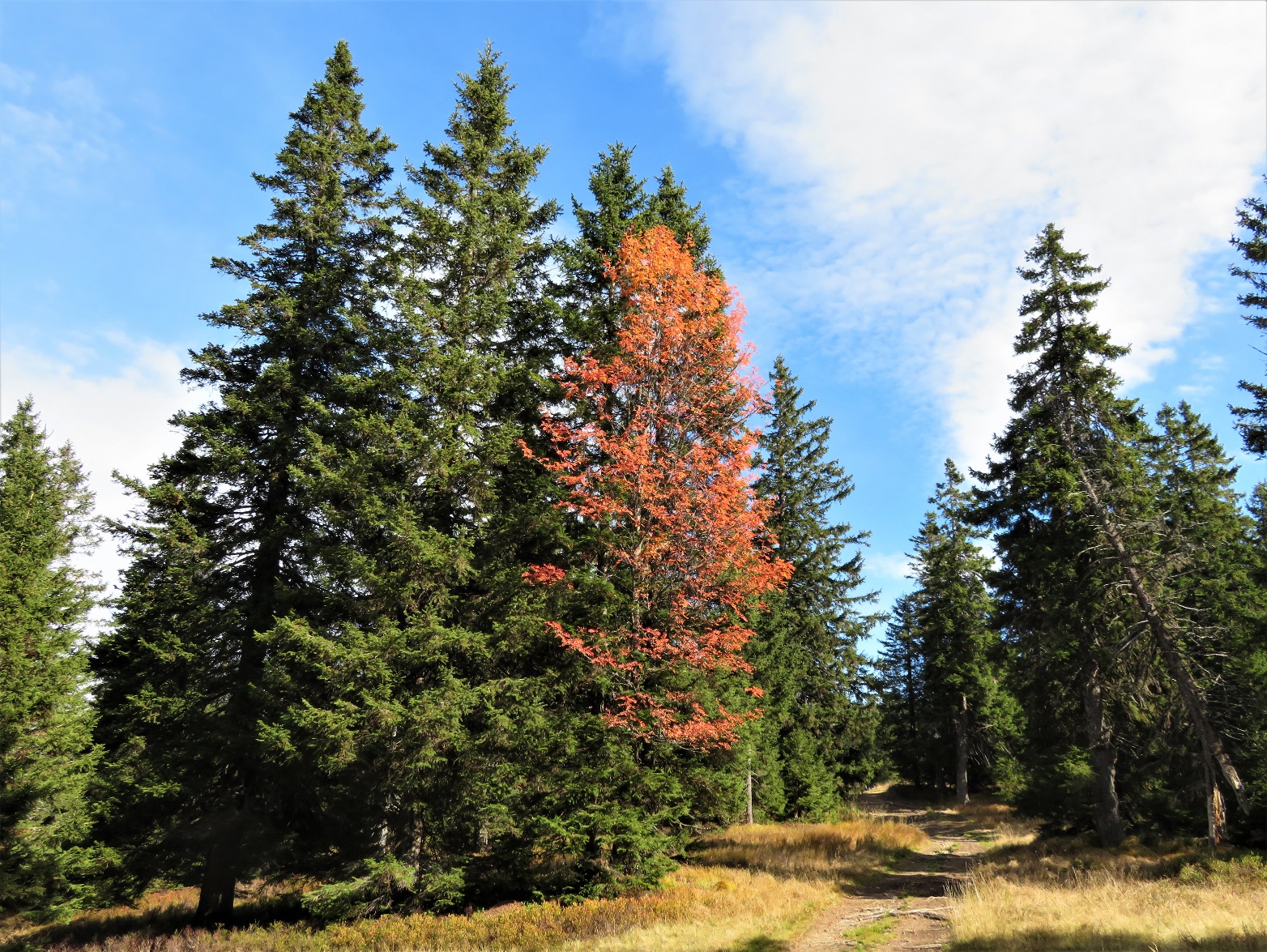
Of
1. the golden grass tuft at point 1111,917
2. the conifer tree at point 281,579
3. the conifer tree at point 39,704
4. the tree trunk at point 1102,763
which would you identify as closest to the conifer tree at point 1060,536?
the tree trunk at point 1102,763

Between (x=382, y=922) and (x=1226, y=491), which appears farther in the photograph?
(x=1226, y=491)

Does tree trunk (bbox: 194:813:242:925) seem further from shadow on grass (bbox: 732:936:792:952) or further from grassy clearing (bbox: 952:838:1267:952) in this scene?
grassy clearing (bbox: 952:838:1267:952)

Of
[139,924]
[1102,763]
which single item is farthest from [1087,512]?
[139,924]

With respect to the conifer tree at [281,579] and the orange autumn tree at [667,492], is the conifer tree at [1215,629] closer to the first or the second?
the orange autumn tree at [667,492]

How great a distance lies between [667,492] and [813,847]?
14174 mm

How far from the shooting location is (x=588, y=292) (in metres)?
18.3

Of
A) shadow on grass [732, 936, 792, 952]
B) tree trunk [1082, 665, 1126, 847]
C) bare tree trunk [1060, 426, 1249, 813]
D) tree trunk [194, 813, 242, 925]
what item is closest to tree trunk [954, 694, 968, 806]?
tree trunk [1082, 665, 1126, 847]

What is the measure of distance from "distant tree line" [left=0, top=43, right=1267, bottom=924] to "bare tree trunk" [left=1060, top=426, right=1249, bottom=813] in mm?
170

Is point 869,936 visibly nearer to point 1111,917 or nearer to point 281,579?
point 1111,917

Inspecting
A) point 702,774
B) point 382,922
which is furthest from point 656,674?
point 382,922

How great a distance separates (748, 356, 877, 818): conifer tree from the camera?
29.6 m

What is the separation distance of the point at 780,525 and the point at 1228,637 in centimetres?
1870

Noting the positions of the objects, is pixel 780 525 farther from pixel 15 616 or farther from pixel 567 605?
pixel 15 616

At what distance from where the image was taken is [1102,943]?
30.2 ft
